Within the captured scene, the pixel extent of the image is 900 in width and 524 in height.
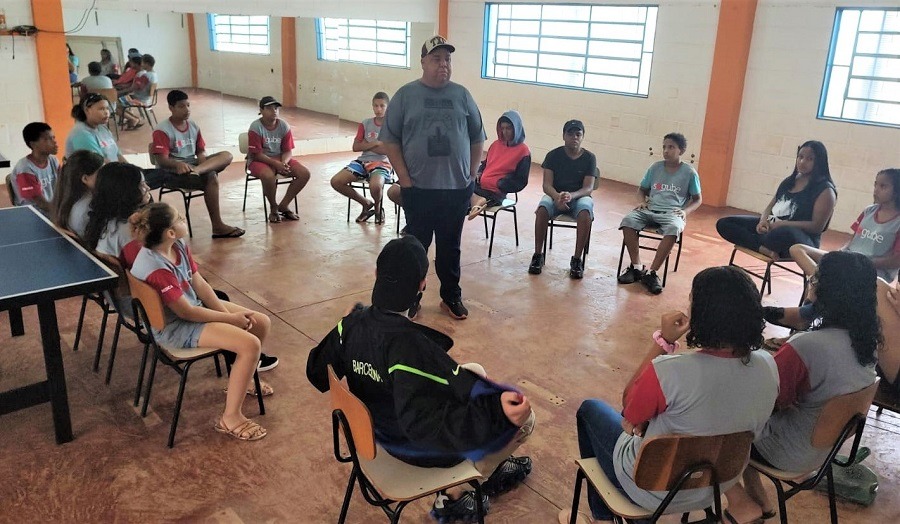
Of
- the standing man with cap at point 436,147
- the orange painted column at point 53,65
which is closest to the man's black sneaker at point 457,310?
the standing man with cap at point 436,147

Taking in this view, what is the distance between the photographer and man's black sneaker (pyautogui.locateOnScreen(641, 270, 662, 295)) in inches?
189

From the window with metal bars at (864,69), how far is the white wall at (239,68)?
639cm

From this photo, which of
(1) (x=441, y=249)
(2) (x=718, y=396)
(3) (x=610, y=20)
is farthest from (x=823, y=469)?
(3) (x=610, y=20)

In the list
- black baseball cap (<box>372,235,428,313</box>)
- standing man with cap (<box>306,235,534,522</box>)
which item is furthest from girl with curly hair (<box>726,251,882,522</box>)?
black baseball cap (<box>372,235,428,313</box>)

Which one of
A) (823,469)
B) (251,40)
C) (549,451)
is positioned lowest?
(549,451)

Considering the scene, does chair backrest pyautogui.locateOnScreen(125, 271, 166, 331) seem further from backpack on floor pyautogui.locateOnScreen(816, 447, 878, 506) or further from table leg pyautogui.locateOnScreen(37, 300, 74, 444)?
backpack on floor pyautogui.locateOnScreen(816, 447, 878, 506)

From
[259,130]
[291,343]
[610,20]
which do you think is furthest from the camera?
[610,20]

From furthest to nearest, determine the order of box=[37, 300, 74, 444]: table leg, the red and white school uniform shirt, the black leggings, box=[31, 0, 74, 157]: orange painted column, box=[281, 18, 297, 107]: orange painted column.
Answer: box=[281, 18, 297, 107]: orange painted column < box=[31, 0, 74, 157]: orange painted column < the black leggings < the red and white school uniform shirt < box=[37, 300, 74, 444]: table leg

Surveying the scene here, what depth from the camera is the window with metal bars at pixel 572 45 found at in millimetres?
8094

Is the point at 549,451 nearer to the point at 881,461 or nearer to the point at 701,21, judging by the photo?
the point at 881,461

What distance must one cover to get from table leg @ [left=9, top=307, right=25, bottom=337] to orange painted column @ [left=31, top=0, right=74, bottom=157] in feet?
13.2

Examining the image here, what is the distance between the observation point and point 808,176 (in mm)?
4414

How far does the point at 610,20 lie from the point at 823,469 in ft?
23.3

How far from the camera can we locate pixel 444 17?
9.98 meters
